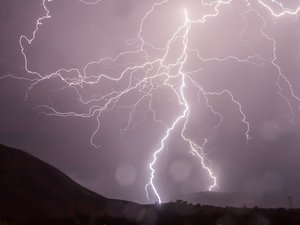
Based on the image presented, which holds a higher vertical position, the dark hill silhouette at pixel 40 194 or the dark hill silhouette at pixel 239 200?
the dark hill silhouette at pixel 239 200

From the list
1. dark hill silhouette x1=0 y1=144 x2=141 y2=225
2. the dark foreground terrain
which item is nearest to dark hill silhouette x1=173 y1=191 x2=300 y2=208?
dark hill silhouette x1=0 y1=144 x2=141 y2=225

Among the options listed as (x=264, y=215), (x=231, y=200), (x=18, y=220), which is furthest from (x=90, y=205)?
(x=231, y=200)

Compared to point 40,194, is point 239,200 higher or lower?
higher

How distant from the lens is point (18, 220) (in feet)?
95.9

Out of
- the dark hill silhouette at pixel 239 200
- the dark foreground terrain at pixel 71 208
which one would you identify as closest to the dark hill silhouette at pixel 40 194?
the dark foreground terrain at pixel 71 208

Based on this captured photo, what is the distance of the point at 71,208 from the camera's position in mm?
38094

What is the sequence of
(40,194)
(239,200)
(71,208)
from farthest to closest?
(239,200) < (40,194) < (71,208)

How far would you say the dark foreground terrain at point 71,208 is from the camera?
970 inches

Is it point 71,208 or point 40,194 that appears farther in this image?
point 40,194

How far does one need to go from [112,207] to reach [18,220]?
10059 millimetres

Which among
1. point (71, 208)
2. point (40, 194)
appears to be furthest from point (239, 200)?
point (71, 208)

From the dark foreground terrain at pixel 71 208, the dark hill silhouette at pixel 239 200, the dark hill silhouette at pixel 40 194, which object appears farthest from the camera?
the dark hill silhouette at pixel 239 200

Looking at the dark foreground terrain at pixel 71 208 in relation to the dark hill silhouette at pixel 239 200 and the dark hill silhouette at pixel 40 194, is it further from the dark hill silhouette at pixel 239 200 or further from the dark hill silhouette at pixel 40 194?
the dark hill silhouette at pixel 239 200

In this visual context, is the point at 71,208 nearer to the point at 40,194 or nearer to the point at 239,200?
the point at 40,194
